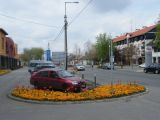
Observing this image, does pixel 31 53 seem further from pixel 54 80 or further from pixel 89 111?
pixel 89 111

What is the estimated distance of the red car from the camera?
2147cm

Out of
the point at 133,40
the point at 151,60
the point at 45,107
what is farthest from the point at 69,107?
the point at 133,40

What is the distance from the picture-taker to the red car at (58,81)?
2147 centimetres

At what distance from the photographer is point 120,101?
16.8m

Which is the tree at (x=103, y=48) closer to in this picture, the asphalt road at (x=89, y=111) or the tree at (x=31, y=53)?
the tree at (x=31, y=53)

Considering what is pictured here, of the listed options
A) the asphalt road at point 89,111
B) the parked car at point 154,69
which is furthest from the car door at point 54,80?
the parked car at point 154,69

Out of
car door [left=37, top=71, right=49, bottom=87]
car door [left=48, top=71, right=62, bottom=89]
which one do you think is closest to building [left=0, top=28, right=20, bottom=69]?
car door [left=37, top=71, right=49, bottom=87]

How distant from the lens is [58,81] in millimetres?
22641

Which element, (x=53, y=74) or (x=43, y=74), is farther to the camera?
(x=43, y=74)

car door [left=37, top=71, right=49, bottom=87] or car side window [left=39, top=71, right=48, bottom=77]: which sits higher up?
car side window [left=39, top=71, right=48, bottom=77]

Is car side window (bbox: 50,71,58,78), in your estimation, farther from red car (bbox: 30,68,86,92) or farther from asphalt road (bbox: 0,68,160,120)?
asphalt road (bbox: 0,68,160,120)

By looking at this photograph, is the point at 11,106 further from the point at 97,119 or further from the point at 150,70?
the point at 150,70

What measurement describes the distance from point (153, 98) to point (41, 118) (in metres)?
7.07

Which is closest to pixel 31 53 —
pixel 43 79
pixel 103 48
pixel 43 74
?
pixel 103 48
